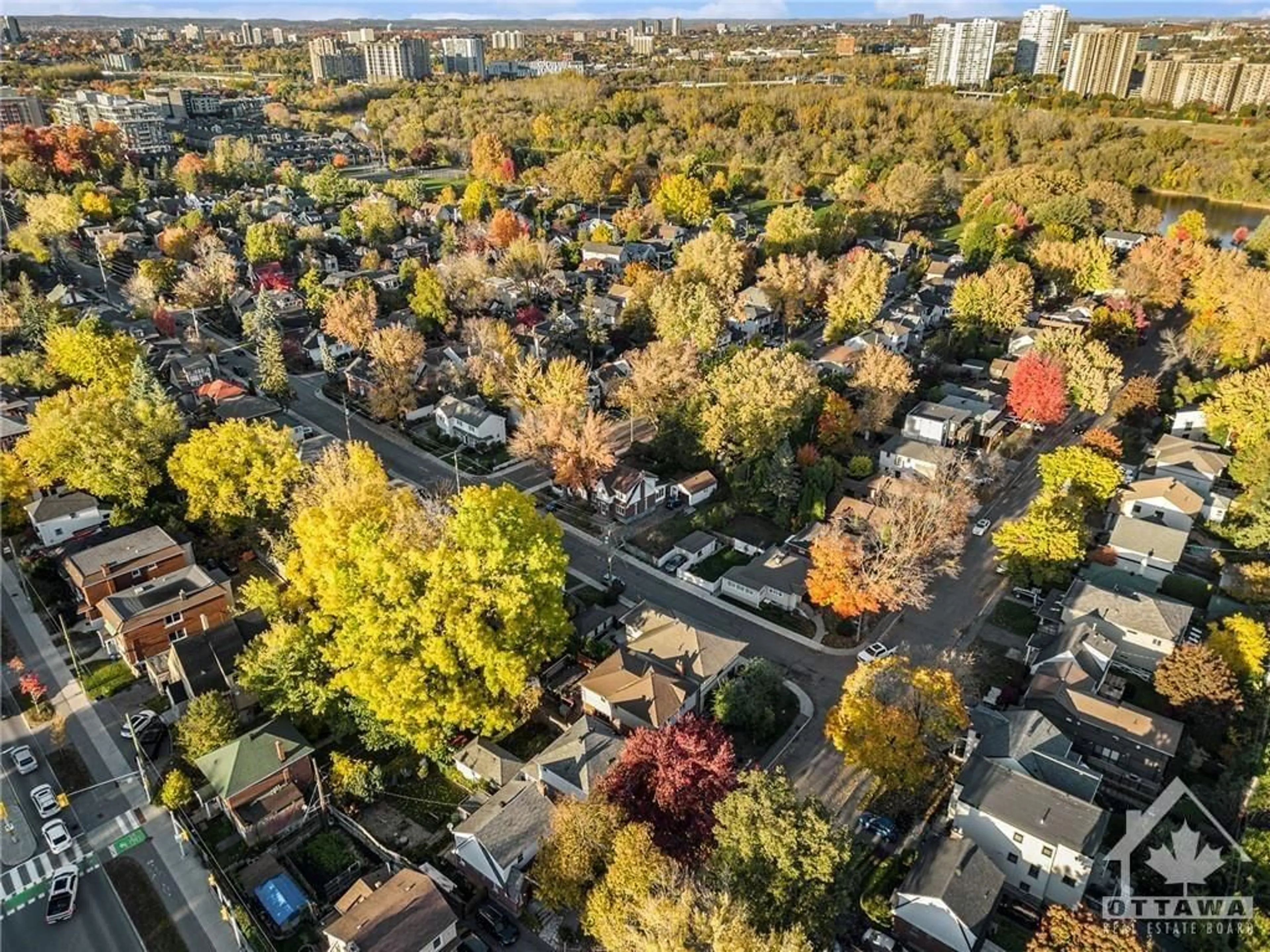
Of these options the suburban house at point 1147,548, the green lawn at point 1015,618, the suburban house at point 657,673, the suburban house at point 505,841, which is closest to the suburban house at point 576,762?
the suburban house at point 505,841

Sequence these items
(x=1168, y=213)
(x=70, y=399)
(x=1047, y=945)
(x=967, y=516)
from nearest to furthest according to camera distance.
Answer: (x=1047, y=945) < (x=967, y=516) < (x=70, y=399) < (x=1168, y=213)

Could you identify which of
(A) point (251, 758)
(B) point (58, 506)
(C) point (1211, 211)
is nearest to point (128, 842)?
(A) point (251, 758)

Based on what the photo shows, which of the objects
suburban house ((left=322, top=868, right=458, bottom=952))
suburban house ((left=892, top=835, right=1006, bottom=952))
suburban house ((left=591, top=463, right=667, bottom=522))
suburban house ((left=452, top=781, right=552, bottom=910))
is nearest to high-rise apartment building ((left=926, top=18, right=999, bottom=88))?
suburban house ((left=591, top=463, right=667, bottom=522))

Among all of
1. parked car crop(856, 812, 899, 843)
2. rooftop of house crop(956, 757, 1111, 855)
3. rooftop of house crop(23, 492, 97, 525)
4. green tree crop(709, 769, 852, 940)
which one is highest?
green tree crop(709, 769, 852, 940)

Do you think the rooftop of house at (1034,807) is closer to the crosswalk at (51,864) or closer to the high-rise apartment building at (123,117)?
the crosswalk at (51,864)

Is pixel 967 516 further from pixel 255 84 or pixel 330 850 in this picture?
pixel 255 84

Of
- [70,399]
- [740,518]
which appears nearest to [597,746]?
[740,518]

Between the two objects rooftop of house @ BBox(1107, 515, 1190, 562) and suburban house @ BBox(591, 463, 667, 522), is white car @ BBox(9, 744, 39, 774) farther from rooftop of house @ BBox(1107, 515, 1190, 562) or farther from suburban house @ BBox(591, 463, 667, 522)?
rooftop of house @ BBox(1107, 515, 1190, 562)
